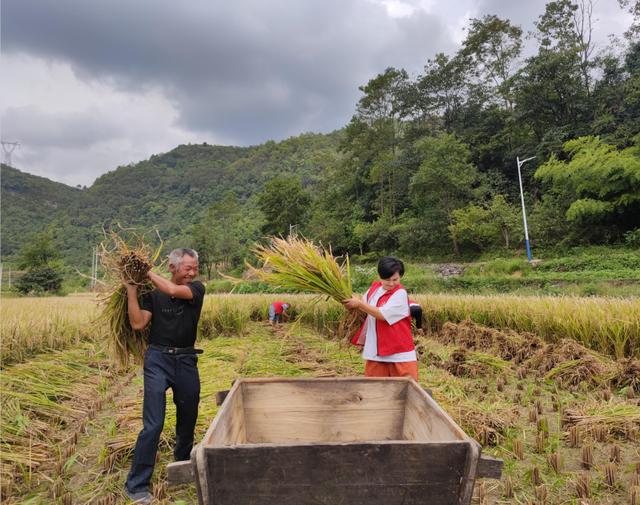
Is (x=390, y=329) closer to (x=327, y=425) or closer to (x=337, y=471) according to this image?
(x=327, y=425)

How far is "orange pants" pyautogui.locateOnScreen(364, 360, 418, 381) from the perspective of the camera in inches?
107

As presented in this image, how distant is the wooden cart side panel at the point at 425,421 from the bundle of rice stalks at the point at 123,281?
1705mm

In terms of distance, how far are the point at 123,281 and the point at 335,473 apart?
179 centimetres

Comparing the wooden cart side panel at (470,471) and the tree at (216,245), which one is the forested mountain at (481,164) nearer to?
the tree at (216,245)

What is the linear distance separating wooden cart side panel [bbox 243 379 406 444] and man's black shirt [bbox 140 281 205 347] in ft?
1.91

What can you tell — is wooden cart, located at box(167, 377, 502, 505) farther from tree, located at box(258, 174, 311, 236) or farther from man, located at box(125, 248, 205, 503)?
tree, located at box(258, 174, 311, 236)

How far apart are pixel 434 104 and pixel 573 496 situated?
1417 inches

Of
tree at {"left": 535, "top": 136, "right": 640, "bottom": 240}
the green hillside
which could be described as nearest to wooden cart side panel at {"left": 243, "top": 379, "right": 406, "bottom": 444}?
tree at {"left": 535, "top": 136, "right": 640, "bottom": 240}

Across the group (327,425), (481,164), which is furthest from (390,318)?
(481,164)

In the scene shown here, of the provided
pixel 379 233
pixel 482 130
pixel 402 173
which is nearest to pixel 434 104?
pixel 482 130

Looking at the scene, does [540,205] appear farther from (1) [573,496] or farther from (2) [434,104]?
(1) [573,496]

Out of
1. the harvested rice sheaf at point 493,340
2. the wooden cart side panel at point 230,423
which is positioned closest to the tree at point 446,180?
the harvested rice sheaf at point 493,340

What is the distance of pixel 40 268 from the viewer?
101 ft

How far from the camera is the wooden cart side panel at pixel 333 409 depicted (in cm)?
228
